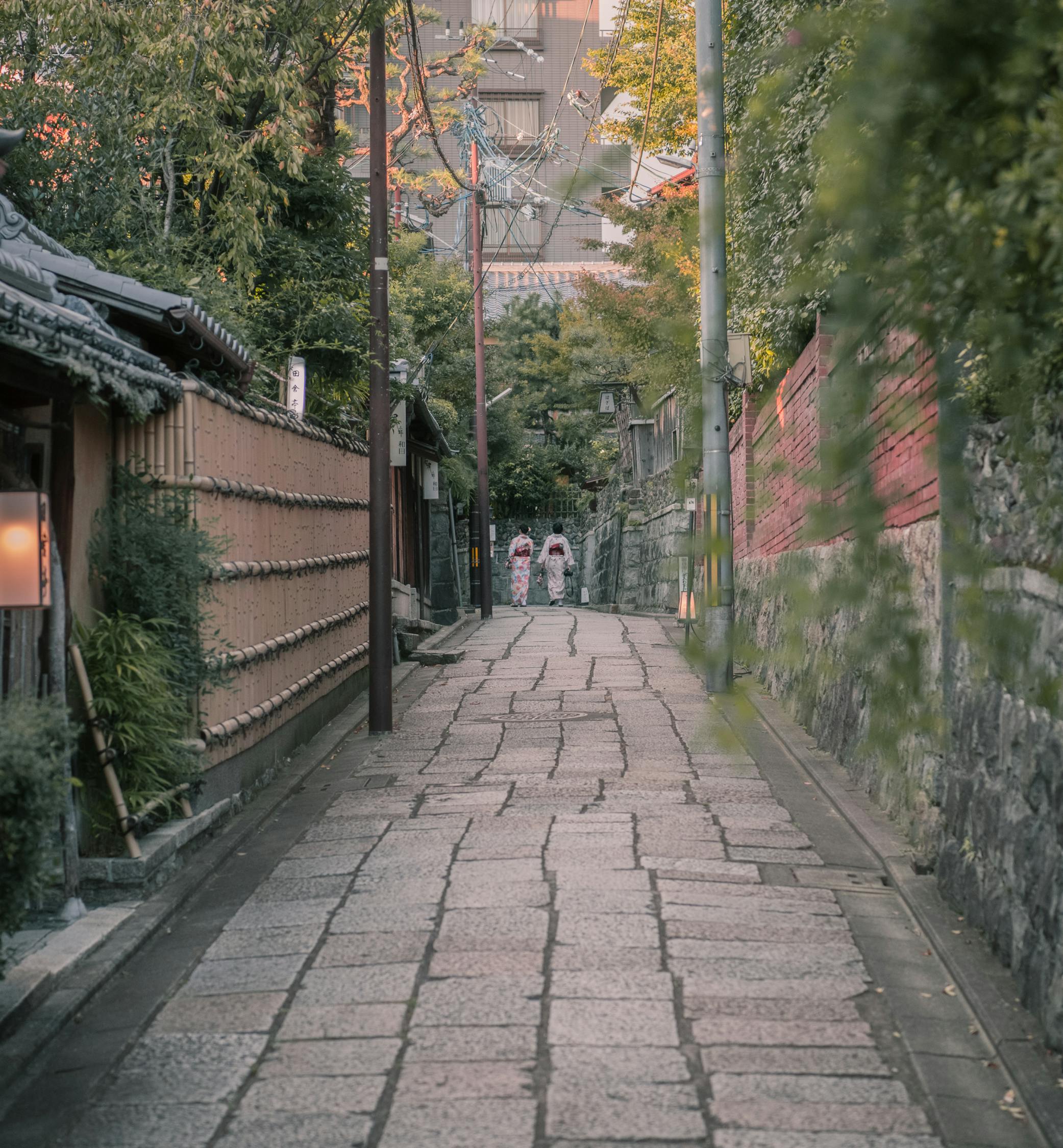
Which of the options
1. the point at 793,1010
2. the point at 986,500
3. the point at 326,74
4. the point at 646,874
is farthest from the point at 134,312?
the point at 326,74

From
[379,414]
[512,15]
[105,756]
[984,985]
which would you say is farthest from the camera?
[512,15]

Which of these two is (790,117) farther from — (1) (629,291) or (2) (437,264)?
(2) (437,264)

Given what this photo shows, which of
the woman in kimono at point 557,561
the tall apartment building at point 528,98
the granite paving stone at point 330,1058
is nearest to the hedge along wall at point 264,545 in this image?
the granite paving stone at point 330,1058

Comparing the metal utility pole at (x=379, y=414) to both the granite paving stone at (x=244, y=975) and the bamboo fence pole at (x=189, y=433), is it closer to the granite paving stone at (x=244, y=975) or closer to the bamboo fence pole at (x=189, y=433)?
the bamboo fence pole at (x=189, y=433)

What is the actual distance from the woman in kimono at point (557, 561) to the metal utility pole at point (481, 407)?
2875mm

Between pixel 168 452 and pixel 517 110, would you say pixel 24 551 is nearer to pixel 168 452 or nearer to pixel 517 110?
pixel 168 452

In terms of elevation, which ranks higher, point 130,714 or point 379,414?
point 379,414

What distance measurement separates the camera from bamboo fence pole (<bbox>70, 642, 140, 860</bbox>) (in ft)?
21.1

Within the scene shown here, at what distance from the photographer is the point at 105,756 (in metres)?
6.52

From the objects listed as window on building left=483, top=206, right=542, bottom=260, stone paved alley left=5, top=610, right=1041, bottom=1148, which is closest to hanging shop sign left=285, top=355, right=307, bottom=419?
stone paved alley left=5, top=610, right=1041, bottom=1148

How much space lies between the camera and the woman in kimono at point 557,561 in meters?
29.4

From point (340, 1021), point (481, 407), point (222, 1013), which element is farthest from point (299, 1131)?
point (481, 407)

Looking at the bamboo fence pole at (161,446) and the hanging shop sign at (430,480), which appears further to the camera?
the hanging shop sign at (430,480)

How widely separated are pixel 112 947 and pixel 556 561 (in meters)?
24.1
